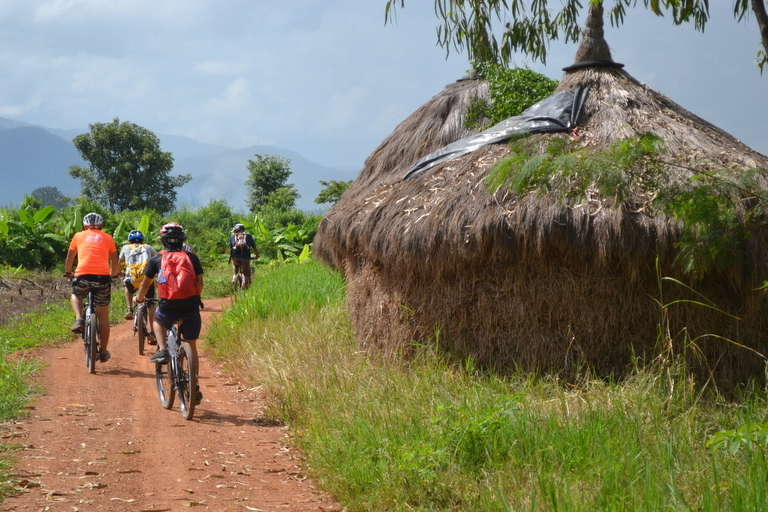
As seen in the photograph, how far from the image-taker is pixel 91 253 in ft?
28.4

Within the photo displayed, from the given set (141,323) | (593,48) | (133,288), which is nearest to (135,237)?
(141,323)

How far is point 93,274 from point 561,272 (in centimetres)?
530

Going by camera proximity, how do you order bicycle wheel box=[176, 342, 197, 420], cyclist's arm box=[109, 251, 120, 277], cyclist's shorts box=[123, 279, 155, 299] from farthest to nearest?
cyclist's shorts box=[123, 279, 155, 299], cyclist's arm box=[109, 251, 120, 277], bicycle wheel box=[176, 342, 197, 420]

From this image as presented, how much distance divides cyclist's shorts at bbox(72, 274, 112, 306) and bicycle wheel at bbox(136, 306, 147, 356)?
3.28 feet

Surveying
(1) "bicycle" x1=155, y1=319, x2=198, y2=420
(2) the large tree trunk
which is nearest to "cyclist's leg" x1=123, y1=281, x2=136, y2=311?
(1) "bicycle" x1=155, y1=319, x2=198, y2=420

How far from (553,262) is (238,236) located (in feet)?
30.9

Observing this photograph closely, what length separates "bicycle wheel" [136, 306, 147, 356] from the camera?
31.9ft

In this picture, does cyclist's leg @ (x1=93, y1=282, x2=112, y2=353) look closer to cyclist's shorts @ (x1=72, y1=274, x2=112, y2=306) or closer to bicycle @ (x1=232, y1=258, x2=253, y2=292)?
cyclist's shorts @ (x1=72, y1=274, x2=112, y2=306)

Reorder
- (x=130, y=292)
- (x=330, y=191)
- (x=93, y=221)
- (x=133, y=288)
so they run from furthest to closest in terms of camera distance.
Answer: (x=330, y=191) < (x=130, y=292) < (x=133, y=288) < (x=93, y=221)

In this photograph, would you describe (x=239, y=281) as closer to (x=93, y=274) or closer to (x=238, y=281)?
(x=238, y=281)

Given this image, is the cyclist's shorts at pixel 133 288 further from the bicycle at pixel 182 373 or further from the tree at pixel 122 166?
the tree at pixel 122 166

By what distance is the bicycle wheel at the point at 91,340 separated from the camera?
27.4ft

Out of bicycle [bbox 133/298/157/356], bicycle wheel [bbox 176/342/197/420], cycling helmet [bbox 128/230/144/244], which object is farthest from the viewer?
bicycle [bbox 133/298/157/356]

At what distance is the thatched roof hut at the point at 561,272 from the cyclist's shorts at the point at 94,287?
3115 mm
